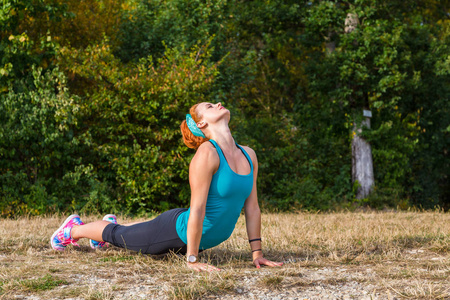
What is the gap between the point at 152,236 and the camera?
184 inches

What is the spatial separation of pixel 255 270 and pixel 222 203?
2.02ft

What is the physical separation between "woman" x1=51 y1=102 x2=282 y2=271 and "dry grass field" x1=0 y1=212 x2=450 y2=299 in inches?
6.2

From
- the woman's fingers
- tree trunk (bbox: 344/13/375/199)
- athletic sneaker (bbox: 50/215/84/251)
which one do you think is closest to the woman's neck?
the woman's fingers

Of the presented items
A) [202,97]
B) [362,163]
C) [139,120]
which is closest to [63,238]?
[139,120]

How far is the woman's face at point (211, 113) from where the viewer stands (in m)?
4.39

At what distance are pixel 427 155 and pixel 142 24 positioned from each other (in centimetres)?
984

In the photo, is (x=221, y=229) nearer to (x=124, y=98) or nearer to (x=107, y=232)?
(x=107, y=232)

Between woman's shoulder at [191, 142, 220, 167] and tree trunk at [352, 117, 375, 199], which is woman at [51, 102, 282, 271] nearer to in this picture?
woman's shoulder at [191, 142, 220, 167]

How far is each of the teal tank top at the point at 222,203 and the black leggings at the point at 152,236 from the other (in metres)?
0.11

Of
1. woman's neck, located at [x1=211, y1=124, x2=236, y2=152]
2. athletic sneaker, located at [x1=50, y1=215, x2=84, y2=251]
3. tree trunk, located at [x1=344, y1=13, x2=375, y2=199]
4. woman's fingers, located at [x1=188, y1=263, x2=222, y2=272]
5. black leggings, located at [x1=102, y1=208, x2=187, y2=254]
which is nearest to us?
woman's fingers, located at [x1=188, y1=263, x2=222, y2=272]

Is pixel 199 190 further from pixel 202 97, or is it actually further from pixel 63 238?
pixel 202 97

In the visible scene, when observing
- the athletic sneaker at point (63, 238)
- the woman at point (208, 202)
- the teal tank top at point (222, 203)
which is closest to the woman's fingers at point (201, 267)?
the woman at point (208, 202)

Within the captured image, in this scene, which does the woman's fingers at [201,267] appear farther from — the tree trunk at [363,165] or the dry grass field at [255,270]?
the tree trunk at [363,165]

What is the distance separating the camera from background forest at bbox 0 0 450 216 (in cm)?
985
